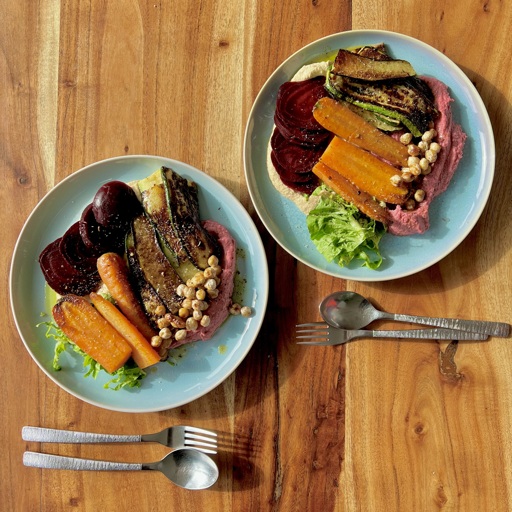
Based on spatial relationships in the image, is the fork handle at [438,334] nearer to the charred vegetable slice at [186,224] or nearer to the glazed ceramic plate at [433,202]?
the glazed ceramic plate at [433,202]

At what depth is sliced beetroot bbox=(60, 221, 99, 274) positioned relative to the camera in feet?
10.2

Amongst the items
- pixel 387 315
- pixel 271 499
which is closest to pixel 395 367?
pixel 387 315

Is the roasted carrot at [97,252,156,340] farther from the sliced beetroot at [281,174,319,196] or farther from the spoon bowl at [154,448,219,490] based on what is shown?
the sliced beetroot at [281,174,319,196]

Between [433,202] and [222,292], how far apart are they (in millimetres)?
1236

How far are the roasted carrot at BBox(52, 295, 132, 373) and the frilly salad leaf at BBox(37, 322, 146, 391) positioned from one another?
79mm

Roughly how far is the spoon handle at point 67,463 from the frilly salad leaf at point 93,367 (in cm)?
47

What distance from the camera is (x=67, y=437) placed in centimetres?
324

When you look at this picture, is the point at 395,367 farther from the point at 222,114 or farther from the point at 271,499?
the point at 222,114

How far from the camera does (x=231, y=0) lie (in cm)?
339

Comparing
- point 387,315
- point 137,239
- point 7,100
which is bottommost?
point 387,315

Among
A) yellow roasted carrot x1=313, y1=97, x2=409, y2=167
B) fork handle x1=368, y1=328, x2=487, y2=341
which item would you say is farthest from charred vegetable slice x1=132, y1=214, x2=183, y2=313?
fork handle x1=368, y1=328, x2=487, y2=341

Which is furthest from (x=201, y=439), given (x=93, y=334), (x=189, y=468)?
(x=93, y=334)

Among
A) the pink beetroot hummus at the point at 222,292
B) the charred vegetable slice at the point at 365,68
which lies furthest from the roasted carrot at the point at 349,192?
the pink beetroot hummus at the point at 222,292

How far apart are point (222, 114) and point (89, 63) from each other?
89cm
